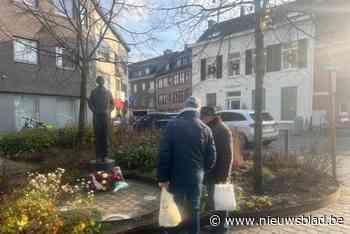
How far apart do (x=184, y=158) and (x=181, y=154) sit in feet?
0.20

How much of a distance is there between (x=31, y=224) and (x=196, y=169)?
2.17 m

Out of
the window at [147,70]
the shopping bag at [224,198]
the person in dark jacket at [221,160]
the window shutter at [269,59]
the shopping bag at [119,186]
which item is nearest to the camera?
the shopping bag at [224,198]

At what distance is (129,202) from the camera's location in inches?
218

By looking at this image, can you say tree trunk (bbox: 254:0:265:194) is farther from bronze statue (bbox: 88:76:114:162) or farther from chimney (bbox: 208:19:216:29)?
bronze statue (bbox: 88:76:114:162)

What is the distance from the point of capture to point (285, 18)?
7.36 metres

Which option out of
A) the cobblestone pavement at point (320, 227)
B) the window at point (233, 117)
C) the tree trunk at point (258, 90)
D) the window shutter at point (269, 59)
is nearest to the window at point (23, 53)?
the window at point (233, 117)

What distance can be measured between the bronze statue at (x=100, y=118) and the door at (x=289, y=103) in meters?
18.6

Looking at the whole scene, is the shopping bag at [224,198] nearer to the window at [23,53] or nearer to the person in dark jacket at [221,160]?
the person in dark jacket at [221,160]

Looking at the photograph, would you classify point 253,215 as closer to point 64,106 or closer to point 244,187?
point 244,187

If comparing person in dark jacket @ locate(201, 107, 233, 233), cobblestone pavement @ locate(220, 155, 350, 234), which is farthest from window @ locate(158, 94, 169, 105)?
person in dark jacket @ locate(201, 107, 233, 233)

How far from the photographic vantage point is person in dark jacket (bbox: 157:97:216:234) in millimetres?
3477

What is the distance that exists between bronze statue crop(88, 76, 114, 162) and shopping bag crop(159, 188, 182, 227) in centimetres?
382

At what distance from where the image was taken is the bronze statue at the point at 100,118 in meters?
6.96

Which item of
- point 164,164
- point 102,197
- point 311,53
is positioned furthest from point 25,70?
point 311,53
